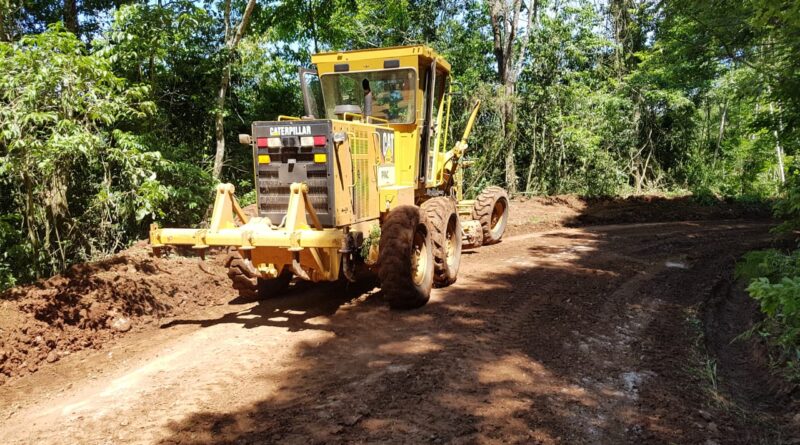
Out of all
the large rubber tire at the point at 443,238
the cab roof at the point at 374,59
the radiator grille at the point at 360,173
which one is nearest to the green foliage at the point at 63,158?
the cab roof at the point at 374,59

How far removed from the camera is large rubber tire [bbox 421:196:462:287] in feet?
22.0

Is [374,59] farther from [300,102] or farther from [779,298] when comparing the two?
[300,102]

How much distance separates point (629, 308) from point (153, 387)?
4.98 meters

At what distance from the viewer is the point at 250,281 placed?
681 cm

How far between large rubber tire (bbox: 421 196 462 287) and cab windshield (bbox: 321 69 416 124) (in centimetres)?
119

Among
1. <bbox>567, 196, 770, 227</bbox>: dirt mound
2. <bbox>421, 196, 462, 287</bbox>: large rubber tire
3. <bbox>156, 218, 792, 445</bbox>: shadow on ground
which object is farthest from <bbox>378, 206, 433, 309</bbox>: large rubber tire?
<bbox>567, 196, 770, 227</bbox>: dirt mound

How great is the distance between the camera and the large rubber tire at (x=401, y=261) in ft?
18.8

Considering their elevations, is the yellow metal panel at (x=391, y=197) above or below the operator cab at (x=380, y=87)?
below

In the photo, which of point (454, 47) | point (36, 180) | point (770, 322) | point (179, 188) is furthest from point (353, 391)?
point (454, 47)

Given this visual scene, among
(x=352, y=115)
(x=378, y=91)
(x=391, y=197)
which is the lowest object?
(x=391, y=197)

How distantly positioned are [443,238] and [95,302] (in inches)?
160

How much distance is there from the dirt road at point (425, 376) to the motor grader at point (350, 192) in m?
0.54

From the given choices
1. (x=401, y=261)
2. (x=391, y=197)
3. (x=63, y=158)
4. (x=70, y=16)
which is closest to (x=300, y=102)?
(x=70, y=16)

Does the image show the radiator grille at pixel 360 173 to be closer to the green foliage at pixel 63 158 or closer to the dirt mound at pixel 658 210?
the green foliage at pixel 63 158
